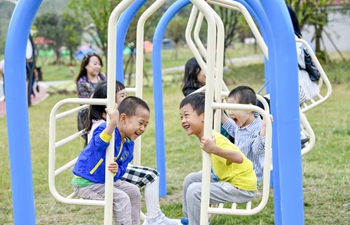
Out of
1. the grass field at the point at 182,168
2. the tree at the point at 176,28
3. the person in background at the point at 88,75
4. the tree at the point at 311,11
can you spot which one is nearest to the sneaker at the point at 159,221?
the grass field at the point at 182,168

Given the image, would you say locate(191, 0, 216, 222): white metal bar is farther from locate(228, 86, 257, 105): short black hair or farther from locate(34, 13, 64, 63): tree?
locate(34, 13, 64, 63): tree

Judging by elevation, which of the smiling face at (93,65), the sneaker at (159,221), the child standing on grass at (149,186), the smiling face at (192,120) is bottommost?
the sneaker at (159,221)

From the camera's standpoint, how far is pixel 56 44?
91.1ft

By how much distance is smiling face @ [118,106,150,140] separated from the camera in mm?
3242

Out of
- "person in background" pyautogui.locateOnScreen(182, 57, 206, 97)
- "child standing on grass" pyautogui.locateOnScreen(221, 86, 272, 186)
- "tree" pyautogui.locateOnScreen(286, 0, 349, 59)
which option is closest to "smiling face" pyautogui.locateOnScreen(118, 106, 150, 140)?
"child standing on grass" pyautogui.locateOnScreen(221, 86, 272, 186)

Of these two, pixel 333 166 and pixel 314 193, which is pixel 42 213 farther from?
pixel 333 166

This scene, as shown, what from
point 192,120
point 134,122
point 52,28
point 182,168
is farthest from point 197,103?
point 52,28

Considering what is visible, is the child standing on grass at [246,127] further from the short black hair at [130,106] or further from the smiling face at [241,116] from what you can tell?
the short black hair at [130,106]

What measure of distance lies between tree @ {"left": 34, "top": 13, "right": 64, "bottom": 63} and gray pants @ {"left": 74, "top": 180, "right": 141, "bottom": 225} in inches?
953

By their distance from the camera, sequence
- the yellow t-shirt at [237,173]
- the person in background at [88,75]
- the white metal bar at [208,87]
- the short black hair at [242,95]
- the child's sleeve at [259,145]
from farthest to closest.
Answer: the person in background at [88,75] → the short black hair at [242,95] → the child's sleeve at [259,145] → the yellow t-shirt at [237,173] → the white metal bar at [208,87]

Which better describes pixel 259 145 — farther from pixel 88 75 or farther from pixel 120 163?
pixel 88 75

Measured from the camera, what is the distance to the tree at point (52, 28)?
2711cm

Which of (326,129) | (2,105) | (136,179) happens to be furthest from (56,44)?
(136,179)

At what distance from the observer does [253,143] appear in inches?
137
